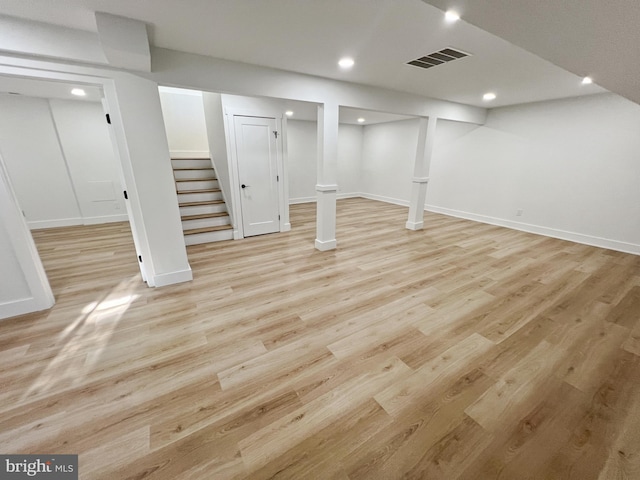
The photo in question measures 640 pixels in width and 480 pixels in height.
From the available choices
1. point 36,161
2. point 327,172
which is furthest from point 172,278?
point 36,161

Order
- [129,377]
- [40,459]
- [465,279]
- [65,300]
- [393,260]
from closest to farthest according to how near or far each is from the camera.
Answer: [40,459], [129,377], [65,300], [465,279], [393,260]

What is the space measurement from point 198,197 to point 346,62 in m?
3.47

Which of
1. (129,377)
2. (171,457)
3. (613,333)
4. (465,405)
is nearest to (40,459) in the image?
(129,377)

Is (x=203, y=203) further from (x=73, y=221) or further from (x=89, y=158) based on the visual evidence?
(x=73, y=221)

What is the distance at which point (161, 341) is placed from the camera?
2.01 metres

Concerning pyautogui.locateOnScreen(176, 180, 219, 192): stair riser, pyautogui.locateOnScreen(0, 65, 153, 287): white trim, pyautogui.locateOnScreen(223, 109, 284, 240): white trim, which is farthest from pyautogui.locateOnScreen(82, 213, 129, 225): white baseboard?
pyautogui.locateOnScreen(0, 65, 153, 287): white trim

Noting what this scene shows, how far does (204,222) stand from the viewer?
440 cm

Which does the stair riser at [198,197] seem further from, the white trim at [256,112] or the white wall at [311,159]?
the white wall at [311,159]

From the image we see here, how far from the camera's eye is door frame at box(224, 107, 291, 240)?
402 centimetres

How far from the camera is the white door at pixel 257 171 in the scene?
4.18 m

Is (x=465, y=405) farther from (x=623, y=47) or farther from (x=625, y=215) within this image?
(x=625, y=215)

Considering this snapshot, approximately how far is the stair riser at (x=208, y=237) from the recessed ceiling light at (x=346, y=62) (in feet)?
10.3

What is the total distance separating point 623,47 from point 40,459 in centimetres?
364

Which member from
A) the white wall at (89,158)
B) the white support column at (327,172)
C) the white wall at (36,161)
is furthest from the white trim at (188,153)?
the white support column at (327,172)
